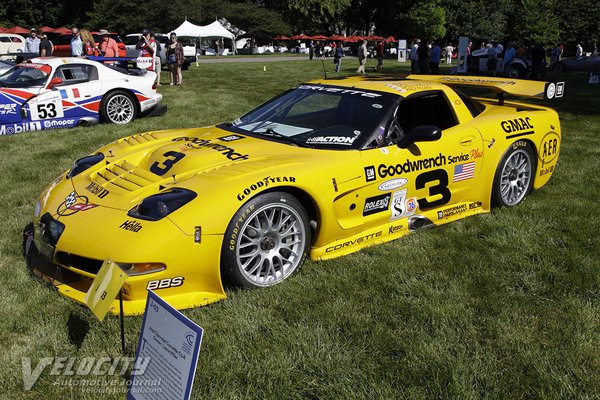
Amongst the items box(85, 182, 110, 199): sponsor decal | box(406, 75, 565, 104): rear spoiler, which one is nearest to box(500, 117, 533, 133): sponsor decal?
box(406, 75, 565, 104): rear spoiler

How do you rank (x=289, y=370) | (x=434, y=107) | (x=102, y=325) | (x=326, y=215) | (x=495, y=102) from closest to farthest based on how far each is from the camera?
(x=289, y=370) < (x=102, y=325) < (x=326, y=215) < (x=434, y=107) < (x=495, y=102)

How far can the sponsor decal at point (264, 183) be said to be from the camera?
3.33 m

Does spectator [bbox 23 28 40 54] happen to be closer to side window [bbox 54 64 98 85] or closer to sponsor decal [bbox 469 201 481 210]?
side window [bbox 54 64 98 85]

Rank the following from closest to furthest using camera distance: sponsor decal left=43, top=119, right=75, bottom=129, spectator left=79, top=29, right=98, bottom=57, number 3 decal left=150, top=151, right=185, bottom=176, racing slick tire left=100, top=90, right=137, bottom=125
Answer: number 3 decal left=150, top=151, right=185, bottom=176 → sponsor decal left=43, top=119, right=75, bottom=129 → racing slick tire left=100, top=90, right=137, bottom=125 → spectator left=79, top=29, right=98, bottom=57

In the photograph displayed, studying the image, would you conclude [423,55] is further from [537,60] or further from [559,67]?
[559,67]

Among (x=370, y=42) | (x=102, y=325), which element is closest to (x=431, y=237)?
(x=102, y=325)

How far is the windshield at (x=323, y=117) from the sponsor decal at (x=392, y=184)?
0.34 meters

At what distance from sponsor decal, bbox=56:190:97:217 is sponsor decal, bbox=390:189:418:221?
2.17 metres

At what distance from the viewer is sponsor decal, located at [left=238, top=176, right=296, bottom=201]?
10.9 feet

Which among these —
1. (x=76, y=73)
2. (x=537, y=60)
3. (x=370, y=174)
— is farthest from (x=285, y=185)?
(x=537, y=60)

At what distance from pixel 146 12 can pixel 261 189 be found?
49.6m

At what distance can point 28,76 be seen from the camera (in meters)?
8.76

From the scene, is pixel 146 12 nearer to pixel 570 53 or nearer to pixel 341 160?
pixel 570 53

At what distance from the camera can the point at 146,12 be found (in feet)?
158
